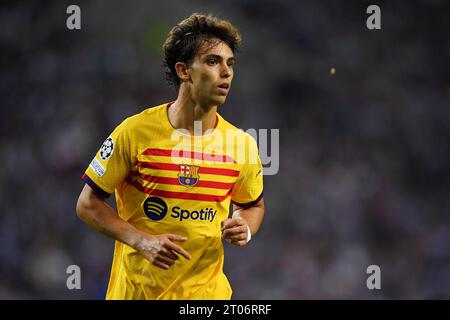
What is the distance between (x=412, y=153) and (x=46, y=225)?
3869mm

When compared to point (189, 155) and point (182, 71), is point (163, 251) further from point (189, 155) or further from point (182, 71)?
point (182, 71)

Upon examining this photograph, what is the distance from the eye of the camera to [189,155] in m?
3.72

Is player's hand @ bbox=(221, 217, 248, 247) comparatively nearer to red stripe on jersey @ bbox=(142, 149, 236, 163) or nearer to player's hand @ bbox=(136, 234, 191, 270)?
player's hand @ bbox=(136, 234, 191, 270)

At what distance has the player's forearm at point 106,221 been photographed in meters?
3.48

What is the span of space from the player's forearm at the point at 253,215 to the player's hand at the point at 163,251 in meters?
0.63

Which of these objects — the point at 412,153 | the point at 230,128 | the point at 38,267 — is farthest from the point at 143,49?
the point at 230,128

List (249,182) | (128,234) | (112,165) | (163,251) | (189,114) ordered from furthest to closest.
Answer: (249,182) < (189,114) < (112,165) < (128,234) < (163,251)

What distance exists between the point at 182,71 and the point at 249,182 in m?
0.71

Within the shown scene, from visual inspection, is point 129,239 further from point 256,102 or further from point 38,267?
point 256,102

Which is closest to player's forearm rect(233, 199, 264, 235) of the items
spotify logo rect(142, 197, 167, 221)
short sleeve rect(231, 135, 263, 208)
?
short sleeve rect(231, 135, 263, 208)

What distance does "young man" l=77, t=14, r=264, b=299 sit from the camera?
3633mm

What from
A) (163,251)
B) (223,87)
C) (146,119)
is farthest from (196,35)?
(163,251)

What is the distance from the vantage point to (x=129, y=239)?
347 centimetres

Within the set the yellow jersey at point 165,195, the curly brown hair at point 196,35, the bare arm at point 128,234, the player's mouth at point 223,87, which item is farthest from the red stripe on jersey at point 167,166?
the curly brown hair at point 196,35
